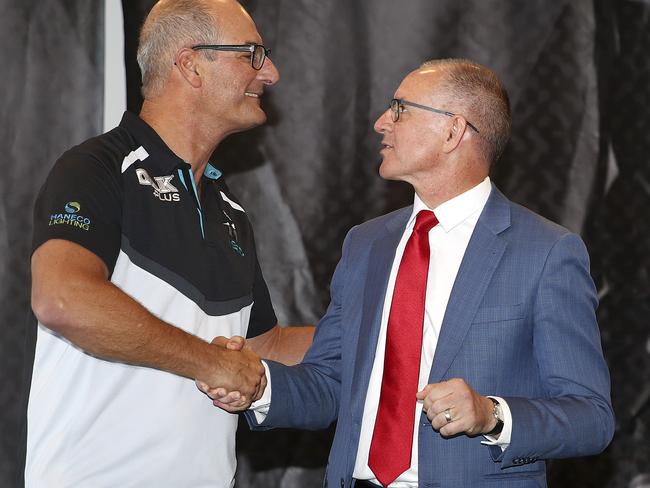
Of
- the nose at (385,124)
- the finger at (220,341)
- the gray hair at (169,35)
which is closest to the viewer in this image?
the finger at (220,341)

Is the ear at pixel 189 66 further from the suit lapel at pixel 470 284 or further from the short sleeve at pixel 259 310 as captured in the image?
the suit lapel at pixel 470 284

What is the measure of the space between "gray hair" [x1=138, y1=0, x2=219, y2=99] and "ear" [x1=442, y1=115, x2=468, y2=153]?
2.36 ft

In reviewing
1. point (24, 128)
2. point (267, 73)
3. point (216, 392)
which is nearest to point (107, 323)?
point (216, 392)

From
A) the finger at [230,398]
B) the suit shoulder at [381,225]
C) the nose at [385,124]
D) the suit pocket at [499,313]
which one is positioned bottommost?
the finger at [230,398]

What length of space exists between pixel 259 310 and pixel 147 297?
1.78ft

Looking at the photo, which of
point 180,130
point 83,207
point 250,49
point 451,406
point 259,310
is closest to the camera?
point 451,406

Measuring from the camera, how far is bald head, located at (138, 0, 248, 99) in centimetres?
255

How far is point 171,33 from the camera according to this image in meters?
2.56

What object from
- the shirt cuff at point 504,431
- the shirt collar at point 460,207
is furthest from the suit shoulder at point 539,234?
the shirt cuff at point 504,431

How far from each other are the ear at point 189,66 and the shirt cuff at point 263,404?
807 mm

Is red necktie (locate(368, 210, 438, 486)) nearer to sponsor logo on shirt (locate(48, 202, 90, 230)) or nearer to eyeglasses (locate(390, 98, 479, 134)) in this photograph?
eyeglasses (locate(390, 98, 479, 134))

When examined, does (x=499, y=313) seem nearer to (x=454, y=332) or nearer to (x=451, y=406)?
(x=454, y=332)

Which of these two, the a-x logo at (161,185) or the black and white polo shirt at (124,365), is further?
the a-x logo at (161,185)

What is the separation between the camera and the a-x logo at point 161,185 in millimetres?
2291
